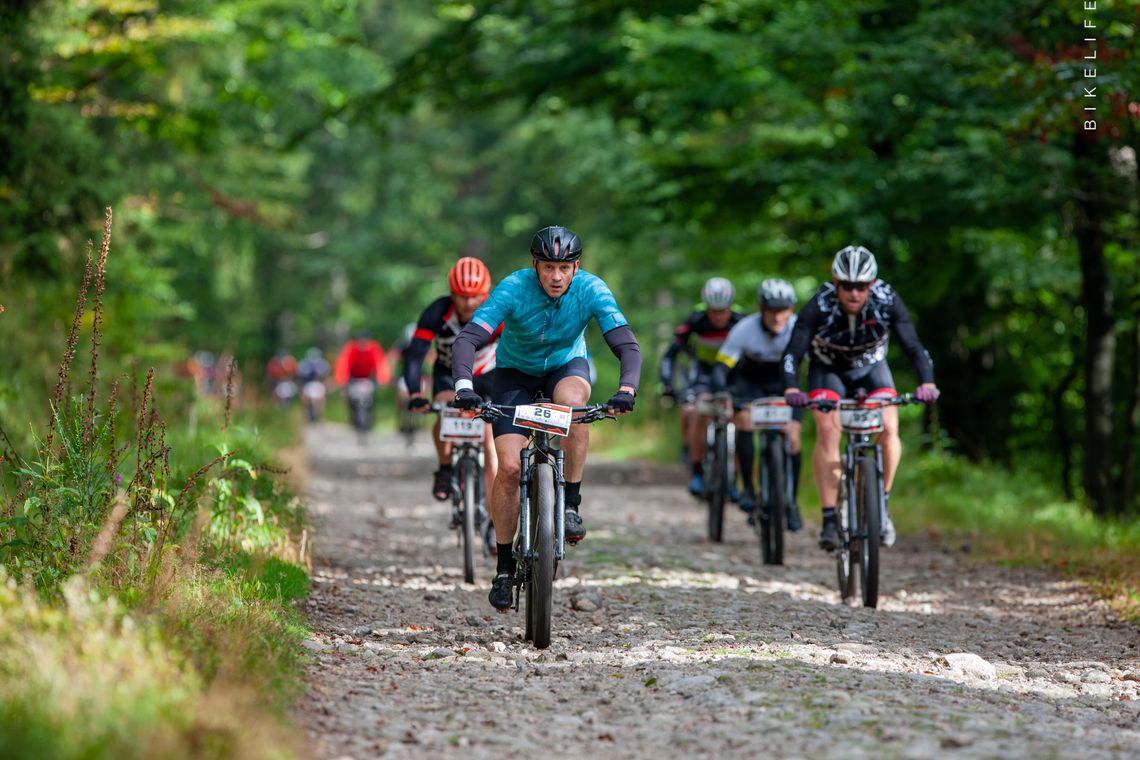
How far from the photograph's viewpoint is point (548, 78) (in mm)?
19562

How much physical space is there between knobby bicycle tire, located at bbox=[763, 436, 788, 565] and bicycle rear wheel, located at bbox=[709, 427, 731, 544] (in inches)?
49.0

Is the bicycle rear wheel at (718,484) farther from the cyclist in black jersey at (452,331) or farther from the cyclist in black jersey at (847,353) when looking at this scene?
the cyclist in black jersey at (452,331)

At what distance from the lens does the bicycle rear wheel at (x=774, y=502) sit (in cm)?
1095

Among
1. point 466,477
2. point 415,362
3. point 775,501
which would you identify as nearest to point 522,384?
point 415,362

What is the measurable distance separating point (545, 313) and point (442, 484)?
3.34 metres

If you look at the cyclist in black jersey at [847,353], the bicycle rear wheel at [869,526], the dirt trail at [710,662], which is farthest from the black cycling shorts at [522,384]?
the bicycle rear wheel at [869,526]

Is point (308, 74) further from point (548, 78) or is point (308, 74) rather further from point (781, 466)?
point (781, 466)

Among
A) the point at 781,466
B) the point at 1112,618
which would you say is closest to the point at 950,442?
the point at 781,466

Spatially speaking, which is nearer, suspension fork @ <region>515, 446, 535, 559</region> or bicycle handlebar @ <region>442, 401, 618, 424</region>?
bicycle handlebar @ <region>442, 401, 618, 424</region>

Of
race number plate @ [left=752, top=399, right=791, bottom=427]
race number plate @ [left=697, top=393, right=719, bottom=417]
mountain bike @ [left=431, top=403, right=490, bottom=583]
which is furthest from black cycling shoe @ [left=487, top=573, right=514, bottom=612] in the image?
race number plate @ [left=697, top=393, right=719, bottom=417]

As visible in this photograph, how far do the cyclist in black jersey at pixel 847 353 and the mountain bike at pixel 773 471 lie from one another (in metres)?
0.98

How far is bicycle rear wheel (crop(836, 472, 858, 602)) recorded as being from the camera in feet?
30.4

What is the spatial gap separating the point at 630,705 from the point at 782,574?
5006 millimetres

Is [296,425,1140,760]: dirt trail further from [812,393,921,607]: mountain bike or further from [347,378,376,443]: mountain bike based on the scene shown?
[347,378,376,443]: mountain bike
